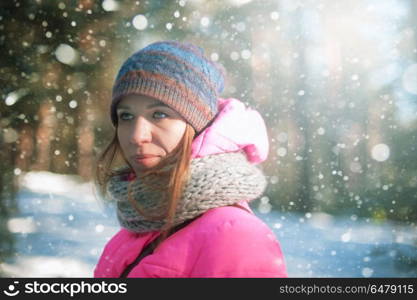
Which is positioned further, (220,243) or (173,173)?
(173,173)

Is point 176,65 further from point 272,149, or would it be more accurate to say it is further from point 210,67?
point 272,149

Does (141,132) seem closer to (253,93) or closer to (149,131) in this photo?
(149,131)

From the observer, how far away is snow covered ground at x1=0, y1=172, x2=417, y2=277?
538 cm

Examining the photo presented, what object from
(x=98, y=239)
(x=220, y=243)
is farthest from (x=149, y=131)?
(x=98, y=239)

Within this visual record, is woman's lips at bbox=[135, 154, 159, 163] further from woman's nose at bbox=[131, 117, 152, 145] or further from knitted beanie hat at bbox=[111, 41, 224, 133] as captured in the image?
knitted beanie hat at bbox=[111, 41, 224, 133]

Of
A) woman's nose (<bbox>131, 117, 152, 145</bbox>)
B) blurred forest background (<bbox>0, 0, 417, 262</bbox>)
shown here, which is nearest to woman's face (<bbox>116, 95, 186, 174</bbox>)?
woman's nose (<bbox>131, 117, 152, 145</bbox>)

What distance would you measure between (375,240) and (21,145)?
5.17 m

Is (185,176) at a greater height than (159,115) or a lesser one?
lesser

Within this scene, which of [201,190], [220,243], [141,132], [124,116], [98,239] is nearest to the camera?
[220,243]

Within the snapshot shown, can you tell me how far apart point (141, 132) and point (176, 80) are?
23cm

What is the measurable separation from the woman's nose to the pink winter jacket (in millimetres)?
172

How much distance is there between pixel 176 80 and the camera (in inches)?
62.2

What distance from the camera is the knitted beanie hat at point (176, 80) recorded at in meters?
1.56

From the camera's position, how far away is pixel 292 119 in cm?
713
